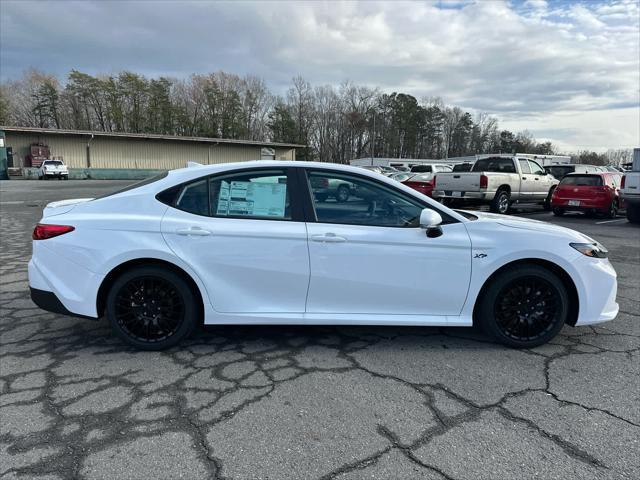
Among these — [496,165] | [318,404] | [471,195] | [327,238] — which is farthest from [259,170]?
[496,165]

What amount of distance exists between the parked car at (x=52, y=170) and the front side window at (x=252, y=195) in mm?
39787

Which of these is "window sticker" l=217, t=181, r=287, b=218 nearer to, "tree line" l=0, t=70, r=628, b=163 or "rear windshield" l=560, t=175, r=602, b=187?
"rear windshield" l=560, t=175, r=602, b=187

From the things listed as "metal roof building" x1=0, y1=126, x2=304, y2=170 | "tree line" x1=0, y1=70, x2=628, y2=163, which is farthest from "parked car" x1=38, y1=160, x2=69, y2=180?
"tree line" x1=0, y1=70, x2=628, y2=163

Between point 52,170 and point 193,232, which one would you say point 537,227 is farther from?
point 52,170

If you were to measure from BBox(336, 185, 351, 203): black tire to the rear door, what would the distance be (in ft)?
1.16

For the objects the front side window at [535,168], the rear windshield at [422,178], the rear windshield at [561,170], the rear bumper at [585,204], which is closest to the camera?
the rear bumper at [585,204]

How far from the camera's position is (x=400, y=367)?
3312mm

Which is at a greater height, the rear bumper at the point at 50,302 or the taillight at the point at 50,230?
the taillight at the point at 50,230

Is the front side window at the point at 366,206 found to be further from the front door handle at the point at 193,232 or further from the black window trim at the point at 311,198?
the front door handle at the point at 193,232

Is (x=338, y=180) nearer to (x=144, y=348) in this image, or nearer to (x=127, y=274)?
(x=127, y=274)

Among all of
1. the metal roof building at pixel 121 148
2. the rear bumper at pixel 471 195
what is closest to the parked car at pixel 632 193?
the rear bumper at pixel 471 195

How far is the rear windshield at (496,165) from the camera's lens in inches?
578

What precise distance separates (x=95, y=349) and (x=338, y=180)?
2505 millimetres

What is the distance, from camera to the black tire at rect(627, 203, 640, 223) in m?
12.7
